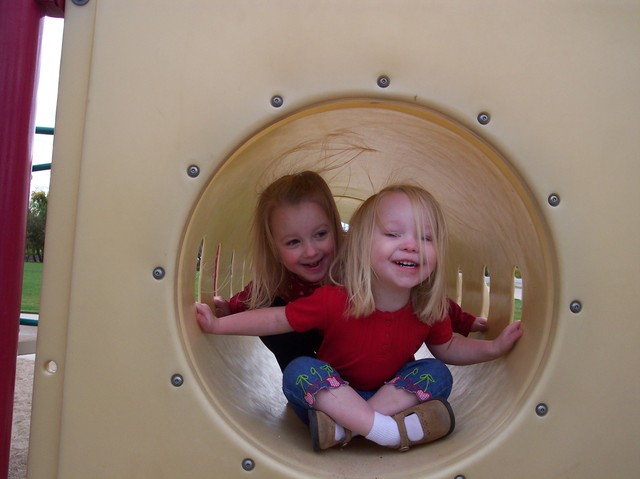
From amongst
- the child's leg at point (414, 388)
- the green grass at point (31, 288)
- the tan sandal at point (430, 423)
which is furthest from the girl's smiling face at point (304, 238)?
the green grass at point (31, 288)

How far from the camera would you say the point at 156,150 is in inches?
38.4

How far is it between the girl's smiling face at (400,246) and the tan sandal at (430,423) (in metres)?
0.22

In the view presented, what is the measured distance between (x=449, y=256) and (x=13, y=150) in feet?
4.44

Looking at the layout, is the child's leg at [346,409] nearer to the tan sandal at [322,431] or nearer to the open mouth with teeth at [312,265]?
the tan sandal at [322,431]

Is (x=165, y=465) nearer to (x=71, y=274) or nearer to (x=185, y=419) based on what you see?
(x=185, y=419)

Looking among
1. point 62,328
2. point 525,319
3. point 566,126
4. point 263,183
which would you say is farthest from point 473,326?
point 62,328

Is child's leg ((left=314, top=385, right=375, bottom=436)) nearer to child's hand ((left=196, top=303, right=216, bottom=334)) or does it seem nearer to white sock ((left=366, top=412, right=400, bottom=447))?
white sock ((left=366, top=412, right=400, bottom=447))

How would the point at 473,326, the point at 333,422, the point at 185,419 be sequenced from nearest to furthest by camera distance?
the point at 185,419 → the point at 333,422 → the point at 473,326

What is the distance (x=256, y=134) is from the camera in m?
0.99

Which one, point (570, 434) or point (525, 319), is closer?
point (570, 434)

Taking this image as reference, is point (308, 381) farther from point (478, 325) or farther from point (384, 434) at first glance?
point (478, 325)

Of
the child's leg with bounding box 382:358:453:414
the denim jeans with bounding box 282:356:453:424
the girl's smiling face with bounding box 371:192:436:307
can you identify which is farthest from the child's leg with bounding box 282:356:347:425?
the girl's smiling face with bounding box 371:192:436:307

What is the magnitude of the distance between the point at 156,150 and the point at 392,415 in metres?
0.62

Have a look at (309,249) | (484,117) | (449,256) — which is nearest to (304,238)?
(309,249)
